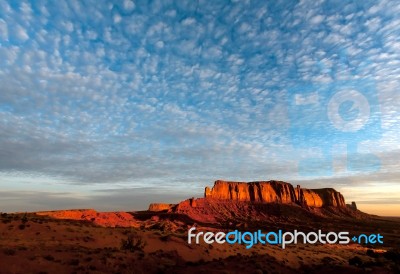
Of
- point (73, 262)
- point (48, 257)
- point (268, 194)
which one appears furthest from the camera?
point (268, 194)

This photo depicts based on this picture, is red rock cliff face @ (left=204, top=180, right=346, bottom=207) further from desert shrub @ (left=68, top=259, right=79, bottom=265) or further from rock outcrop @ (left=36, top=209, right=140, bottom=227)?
desert shrub @ (left=68, top=259, right=79, bottom=265)

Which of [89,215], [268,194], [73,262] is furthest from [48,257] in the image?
[268,194]

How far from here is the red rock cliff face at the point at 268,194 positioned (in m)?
99.3

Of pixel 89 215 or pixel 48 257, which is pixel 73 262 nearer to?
pixel 48 257

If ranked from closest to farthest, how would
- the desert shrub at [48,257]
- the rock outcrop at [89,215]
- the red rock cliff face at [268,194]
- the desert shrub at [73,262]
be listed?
the desert shrub at [73,262] → the desert shrub at [48,257] → the rock outcrop at [89,215] → the red rock cliff face at [268,194]

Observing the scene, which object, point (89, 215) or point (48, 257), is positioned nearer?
point (48, 257)

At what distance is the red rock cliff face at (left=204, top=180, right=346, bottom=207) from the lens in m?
99.3

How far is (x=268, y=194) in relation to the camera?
339 feet

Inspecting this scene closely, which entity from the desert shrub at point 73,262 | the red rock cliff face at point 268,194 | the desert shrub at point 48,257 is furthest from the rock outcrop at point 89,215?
the desert shrub at point 73,262

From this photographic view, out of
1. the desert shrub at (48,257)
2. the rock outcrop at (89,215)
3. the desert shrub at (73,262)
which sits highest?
the rock outcrop at (89,215)

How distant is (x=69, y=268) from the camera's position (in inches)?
634

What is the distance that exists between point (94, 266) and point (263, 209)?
259ft

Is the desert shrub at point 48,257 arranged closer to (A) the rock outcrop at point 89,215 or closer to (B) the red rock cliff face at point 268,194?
(A) the rock outcrop at point 89,215

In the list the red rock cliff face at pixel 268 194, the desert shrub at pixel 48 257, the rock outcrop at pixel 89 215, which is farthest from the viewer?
the red rock cliff face at pixel 268 194
